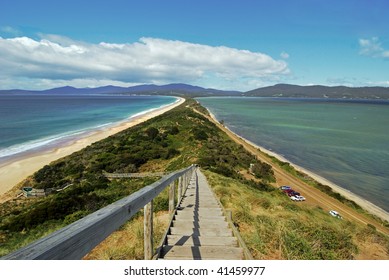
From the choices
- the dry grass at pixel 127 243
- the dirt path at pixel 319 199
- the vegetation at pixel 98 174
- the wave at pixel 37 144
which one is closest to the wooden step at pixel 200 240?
the dry grass at pixel 127 243

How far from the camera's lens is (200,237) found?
4824mm

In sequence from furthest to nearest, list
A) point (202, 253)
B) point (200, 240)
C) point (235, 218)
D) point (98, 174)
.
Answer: point (98, 174)
point (235, 218)
point (200, 240)
point (202, 253)

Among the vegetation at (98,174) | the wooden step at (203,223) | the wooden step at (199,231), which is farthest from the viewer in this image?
the vegetation at (98,174)

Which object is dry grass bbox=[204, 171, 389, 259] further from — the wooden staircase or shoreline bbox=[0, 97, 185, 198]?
shoreline bbox=[0, 97, 185, 198]

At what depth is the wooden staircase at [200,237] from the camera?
404 centimetres

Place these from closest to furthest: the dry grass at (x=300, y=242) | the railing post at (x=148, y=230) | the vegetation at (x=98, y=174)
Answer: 1. the railing post at (x=148, y=230)
2. the dry grass at (x=300, y=242)
3. the vegetation at (x=98, y=174)

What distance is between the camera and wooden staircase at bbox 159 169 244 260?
404cm

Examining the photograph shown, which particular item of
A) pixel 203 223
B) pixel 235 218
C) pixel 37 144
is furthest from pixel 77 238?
pixel 37 144

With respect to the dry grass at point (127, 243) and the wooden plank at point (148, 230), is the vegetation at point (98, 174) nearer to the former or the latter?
the dry grass at point (127, 243)

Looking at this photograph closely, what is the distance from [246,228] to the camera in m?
6.89

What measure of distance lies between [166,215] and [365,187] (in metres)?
28.9

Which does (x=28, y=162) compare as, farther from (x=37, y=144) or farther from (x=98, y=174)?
(x=98, y=174)
